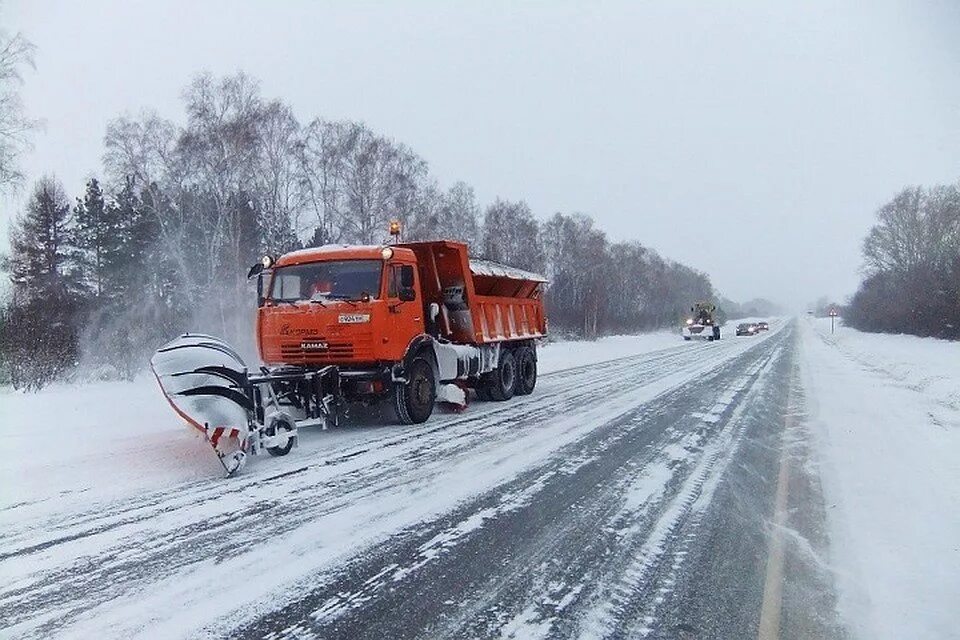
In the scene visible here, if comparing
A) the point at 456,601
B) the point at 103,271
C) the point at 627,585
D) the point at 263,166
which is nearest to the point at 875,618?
the point at 627,585

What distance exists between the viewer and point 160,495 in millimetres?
5891

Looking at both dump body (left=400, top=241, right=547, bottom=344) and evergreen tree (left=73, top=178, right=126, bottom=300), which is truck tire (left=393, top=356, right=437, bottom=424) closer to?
dump body (left=400, top=241, right=547, bottom=344)

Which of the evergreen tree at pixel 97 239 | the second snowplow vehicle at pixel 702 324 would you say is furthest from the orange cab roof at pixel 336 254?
the second snowplow vehicle at pixel 702 324

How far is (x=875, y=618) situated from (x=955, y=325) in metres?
47.8

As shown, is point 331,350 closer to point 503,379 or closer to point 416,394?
point 416,394

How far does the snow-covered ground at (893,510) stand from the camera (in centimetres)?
376

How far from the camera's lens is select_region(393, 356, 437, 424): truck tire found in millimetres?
9777

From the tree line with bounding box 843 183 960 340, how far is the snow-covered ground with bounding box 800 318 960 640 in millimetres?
37081

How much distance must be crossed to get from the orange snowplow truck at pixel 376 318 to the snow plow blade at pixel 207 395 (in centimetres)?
228

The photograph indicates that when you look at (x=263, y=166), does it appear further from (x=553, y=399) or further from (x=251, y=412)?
(x=251, y=412)

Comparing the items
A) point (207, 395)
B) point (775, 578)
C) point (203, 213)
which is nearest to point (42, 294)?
point (203, 213)

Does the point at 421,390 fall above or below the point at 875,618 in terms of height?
above

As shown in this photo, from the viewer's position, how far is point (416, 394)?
10117 mm

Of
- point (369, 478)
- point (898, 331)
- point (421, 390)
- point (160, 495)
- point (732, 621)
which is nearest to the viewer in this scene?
point (732, 621)
